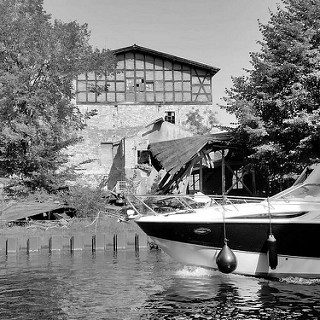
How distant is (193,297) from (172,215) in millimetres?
2288

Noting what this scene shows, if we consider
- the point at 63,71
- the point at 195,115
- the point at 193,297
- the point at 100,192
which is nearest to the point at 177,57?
the point at 195,115

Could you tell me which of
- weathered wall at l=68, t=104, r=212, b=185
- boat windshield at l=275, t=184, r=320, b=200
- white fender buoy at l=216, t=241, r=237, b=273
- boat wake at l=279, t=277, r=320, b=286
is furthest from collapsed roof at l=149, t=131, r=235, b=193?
weathered wall at l=68, t=104, r=212, b=185

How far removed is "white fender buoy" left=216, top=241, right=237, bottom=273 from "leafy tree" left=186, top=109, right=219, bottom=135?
1368 inches

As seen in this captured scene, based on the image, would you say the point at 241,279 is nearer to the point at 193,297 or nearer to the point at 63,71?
the point at 193,297

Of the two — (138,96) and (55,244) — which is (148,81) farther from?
(55,244)

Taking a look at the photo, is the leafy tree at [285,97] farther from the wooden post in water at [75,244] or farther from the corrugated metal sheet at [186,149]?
the wooden post in water at [75,244]

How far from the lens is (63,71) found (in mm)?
25969

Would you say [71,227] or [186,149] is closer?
[71,227]

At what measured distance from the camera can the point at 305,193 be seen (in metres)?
12.5

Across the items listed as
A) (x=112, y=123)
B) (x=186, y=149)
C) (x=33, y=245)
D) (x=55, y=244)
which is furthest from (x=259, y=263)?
(x=112, y=123)

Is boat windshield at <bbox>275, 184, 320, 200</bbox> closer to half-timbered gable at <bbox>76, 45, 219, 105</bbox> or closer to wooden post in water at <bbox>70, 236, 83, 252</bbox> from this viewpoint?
wooden post in water at <bbox>70, 236, 83, 252</bbox>

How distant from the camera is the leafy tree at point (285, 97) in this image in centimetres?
2231

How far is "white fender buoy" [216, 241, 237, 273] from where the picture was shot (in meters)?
11.1

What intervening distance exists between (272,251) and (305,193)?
2.05m
